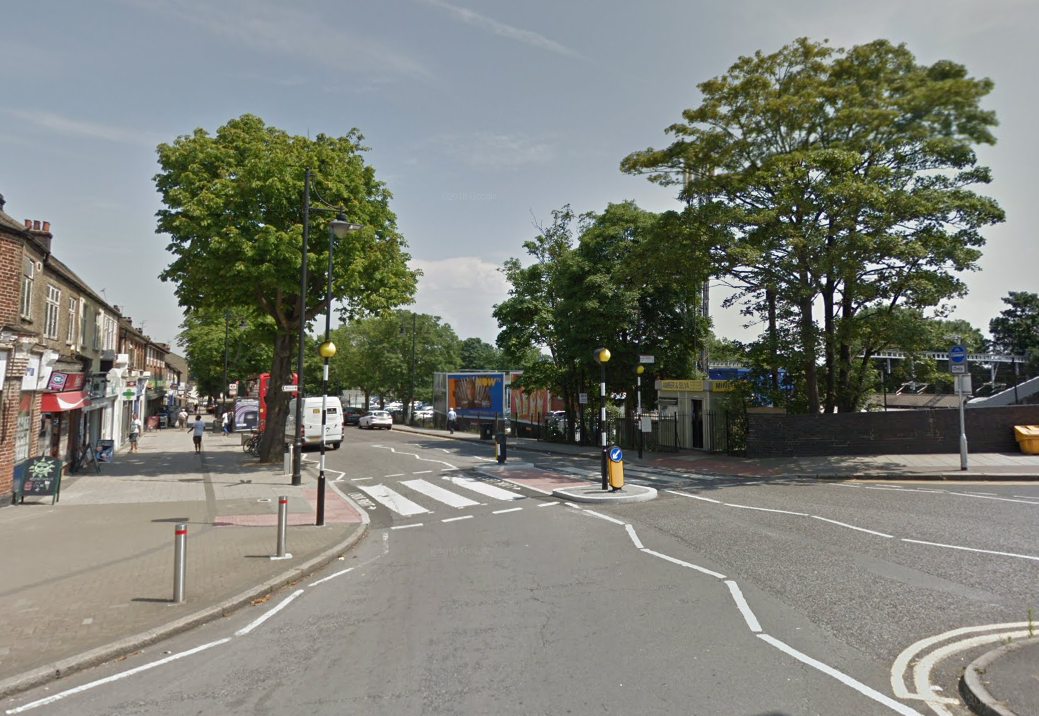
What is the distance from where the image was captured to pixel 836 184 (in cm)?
1764

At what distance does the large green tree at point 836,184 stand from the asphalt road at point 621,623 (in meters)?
8.76

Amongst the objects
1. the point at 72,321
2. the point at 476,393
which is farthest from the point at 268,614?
the point at 476,393

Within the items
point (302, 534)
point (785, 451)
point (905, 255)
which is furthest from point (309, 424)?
point (905, 255)

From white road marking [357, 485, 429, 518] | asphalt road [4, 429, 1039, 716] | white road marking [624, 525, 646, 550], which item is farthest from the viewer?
white road marking [357, 485, 429, 518]

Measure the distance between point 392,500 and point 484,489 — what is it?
2518 millimetres

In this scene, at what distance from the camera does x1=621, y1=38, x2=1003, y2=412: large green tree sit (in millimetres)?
17953

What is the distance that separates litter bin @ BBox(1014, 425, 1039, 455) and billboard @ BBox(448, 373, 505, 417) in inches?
1226

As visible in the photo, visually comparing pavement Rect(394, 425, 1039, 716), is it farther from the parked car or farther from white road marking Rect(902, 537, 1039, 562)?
the parked car

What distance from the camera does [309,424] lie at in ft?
90.2

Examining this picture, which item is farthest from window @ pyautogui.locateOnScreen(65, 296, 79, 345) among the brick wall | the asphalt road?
the brick wall

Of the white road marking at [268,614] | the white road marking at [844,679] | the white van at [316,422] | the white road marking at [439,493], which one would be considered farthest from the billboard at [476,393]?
the white road marking at [844,679]

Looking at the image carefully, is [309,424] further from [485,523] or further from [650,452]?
[485,523]

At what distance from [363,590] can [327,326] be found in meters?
8.02

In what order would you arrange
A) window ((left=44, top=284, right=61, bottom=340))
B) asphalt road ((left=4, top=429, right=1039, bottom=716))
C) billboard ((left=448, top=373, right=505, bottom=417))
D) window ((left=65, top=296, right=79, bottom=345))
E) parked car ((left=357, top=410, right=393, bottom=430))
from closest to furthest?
asphalt road ((left=4, top=429, right=1039, bottom=716))
window ((left=44, top=284, right=61, bottom=340))
window ((left=65, top=296, right=79, bottom=345))
billboard ((left=448, top=373, right=505, bottom=417))
parked car ((left=357, top=410, right=393, bottom=430))
